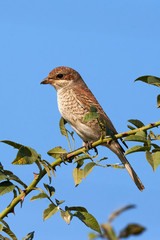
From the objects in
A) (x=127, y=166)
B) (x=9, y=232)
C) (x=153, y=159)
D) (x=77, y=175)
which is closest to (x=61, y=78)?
(x=127, y=166)

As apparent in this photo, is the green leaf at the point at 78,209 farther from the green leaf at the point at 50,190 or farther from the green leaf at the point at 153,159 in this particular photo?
the green leaf at the point at 153,159

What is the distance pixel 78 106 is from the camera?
5.25m

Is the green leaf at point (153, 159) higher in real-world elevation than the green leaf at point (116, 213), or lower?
lower

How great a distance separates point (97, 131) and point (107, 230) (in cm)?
476

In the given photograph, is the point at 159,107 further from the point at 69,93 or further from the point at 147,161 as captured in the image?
the point at 69,93

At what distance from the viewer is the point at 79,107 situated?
523 centimetres

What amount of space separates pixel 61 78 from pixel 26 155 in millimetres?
4313

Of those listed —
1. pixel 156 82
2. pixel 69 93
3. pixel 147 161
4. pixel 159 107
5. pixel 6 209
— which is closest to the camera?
pixel 147 161

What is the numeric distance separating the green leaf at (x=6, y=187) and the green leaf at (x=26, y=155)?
14 cm

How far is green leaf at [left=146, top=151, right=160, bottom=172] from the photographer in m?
1.60

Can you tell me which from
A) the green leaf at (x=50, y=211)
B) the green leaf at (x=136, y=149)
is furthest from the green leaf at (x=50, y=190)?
the green leaf at (x=136, y=149)

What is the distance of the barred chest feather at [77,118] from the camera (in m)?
5.10

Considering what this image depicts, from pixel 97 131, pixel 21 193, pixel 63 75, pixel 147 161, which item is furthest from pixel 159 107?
pixel 63 75

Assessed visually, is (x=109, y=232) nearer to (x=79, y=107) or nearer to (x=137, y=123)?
(x=137, y=123)
